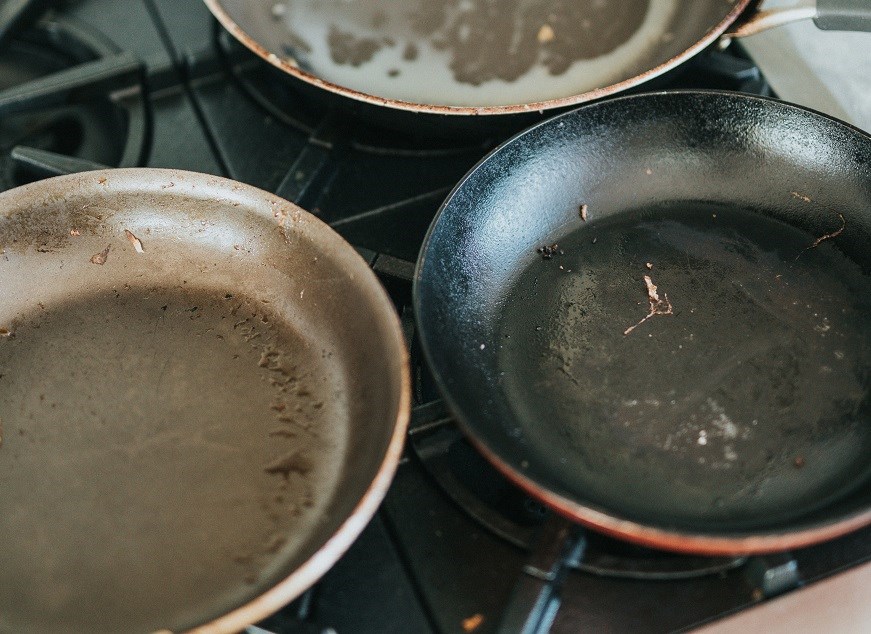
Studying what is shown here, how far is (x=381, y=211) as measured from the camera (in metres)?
0.80

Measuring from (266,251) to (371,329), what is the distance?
14 centimetres

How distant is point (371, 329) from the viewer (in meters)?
0.60

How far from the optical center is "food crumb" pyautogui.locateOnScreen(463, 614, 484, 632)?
55cm

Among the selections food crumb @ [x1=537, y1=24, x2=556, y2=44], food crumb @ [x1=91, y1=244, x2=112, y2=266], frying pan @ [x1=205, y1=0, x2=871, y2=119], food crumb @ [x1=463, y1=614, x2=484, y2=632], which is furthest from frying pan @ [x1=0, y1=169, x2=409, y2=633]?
food crumb @ [x1=537, y1=24, x2=556, y2=44]

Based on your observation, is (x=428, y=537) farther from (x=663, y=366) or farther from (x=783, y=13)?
(x=783, y=13)

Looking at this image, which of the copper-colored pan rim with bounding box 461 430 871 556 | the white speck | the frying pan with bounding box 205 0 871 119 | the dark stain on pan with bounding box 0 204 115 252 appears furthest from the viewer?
the frying pan with bounding box 205 0 871 119

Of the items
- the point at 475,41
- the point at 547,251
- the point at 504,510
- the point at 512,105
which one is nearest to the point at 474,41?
the point at 475,41

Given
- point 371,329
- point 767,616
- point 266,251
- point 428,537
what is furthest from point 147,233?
point 767,616

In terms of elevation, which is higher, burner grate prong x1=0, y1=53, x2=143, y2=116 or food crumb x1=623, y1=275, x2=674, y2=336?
food crumb x1=623, y1=275, x2=674, y2=336

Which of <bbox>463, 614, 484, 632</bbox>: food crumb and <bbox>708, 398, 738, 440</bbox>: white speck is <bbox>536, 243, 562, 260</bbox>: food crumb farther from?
<bbox>463, 614, 484, 632</bbox>: food crumb

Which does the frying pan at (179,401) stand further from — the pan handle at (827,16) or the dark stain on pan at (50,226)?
the pan handle at (827,16)

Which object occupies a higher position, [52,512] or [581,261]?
[581,261]

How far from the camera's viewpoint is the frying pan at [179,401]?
544mm

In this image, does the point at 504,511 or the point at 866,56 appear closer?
the point at 504,511
